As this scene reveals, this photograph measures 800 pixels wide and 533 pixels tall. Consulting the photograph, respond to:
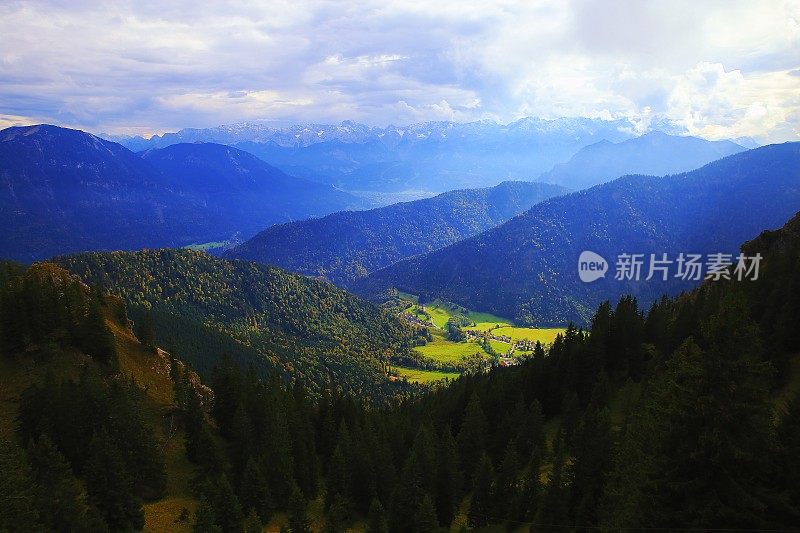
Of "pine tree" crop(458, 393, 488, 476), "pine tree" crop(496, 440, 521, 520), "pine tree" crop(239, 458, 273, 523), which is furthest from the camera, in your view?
"pine tree" crop(458, 393, 488, 476)

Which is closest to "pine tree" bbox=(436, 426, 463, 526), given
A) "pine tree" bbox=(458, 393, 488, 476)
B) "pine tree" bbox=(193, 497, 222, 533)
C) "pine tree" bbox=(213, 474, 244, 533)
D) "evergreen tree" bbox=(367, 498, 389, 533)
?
"evergreen tree" bbox=(367, 498, 389, 533)

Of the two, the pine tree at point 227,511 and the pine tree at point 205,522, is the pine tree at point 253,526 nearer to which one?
the pine tree at point 227,511

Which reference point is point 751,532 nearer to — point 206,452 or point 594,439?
point 594,439

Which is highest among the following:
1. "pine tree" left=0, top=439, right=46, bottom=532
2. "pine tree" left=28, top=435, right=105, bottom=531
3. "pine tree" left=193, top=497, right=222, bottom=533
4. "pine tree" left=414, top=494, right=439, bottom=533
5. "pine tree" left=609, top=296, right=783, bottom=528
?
"pine tree" left=609, top=296, right=783, bottom=528

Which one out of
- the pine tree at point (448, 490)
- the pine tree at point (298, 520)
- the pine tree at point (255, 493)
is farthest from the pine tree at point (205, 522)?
the pine tree at point (448, 490)

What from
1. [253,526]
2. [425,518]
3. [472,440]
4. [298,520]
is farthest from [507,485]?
[253,526]

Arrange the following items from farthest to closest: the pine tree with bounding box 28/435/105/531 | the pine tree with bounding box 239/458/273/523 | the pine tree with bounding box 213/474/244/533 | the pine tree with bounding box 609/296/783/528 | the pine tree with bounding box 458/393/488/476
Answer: the pine tree with bounding box 458/393/488/476, the pine tree with bounding box 239/458/273/523, the pine tree with bounding box 213/474/244/533, the pine tree with bounding box 28/435/105/531, the pine tree with bounding box 609/296/783/528

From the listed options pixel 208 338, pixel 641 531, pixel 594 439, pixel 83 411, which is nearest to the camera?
pixel 641 531

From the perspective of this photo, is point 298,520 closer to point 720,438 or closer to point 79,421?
point 79,421

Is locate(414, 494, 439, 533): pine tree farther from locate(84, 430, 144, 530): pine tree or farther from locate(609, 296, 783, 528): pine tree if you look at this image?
locate(609, 296, 783, 528): pine tree

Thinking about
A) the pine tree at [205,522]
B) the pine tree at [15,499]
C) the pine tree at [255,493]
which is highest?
the pine tree at [15,499]

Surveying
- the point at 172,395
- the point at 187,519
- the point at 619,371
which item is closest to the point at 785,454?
the point at 187,519
